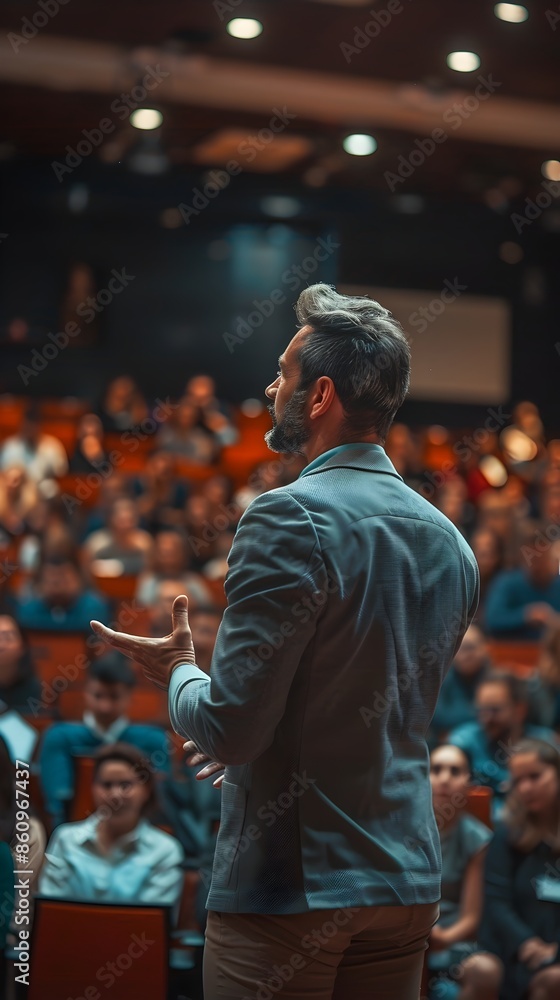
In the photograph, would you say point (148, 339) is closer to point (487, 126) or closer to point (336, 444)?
point (487, 126)

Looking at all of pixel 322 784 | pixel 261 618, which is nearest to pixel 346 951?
pixel 322 784

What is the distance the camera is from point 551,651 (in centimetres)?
320

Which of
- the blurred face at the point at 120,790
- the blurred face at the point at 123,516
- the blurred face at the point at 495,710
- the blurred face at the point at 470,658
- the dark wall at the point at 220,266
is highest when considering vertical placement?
the dark wall at the point at 220,266

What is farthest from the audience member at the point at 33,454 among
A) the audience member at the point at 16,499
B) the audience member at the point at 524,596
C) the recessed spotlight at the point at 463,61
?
the recessed spotlight at the point at 463,61

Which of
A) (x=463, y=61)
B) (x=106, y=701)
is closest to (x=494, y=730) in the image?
(x=106, y=701)

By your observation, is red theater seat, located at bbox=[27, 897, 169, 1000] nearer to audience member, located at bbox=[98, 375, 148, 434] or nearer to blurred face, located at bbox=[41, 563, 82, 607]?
blurred face, located at bbox=[41, 563, 82, 607]

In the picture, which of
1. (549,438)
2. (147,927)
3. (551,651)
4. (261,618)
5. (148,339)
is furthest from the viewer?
(148,339)

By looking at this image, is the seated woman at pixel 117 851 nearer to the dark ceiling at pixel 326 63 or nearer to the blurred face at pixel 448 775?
the blurred face at pixel 448 775

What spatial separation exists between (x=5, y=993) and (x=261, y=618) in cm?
147

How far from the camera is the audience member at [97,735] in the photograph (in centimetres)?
266

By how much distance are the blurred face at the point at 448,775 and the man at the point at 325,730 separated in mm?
1485

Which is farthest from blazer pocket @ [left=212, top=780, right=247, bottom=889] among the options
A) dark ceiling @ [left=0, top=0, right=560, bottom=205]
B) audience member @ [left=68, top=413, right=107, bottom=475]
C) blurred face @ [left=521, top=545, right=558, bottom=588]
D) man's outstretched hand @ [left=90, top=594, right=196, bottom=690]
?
audience member @ [left=68, top=413, right=107, bottom=475]

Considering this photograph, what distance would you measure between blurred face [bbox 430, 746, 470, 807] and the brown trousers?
150 cm

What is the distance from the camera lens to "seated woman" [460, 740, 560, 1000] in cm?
215
